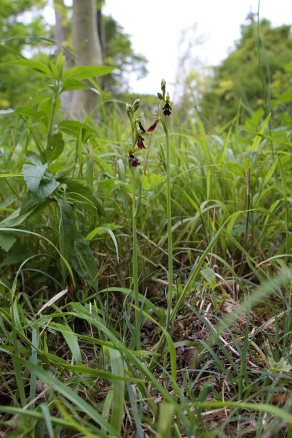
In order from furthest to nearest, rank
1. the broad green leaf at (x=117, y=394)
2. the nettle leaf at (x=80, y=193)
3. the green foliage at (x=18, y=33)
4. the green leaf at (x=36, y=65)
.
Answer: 1. the green foliage at (x=18, y=33)
2. the green leaf at (x=36, y=65)
3. the nettle leaf at (x=80, y=193)
4. the broad green leaf at (x=117, y=394)

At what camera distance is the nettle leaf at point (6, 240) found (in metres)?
1.18

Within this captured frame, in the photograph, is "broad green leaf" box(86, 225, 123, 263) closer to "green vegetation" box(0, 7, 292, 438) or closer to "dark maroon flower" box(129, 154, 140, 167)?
"green vegetation" box(0, 7, 292, 438)

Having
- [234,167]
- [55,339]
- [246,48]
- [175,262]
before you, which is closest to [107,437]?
[55,339]

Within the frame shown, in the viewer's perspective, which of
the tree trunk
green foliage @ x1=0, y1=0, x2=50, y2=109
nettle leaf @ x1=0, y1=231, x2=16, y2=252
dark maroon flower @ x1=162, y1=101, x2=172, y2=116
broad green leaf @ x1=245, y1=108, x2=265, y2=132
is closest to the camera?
dark maroon flower @ x1=162, y1=101, x2=172, y2=116

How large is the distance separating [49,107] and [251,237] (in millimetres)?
993

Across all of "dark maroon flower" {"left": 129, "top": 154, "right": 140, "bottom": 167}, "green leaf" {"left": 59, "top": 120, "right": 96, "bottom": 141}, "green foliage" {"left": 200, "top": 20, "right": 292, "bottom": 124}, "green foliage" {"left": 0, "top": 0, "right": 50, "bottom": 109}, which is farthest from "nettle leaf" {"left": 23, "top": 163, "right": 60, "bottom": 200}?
"green foliage" {"left": 0, "top": 0, "right": 50, "bottom": 109}

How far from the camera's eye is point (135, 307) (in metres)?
0.87

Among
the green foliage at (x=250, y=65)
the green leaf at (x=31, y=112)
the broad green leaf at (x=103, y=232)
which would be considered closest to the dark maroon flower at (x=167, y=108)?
the broad green leaf at (x=103, y=232)

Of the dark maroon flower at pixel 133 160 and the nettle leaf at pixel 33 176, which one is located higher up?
the dark maroon flower at pixel 133 160

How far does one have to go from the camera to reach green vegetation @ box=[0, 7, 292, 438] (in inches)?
30.4

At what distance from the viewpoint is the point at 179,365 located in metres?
1.06

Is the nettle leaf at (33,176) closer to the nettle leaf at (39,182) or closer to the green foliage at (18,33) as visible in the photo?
the nettle leaf at (39,182)

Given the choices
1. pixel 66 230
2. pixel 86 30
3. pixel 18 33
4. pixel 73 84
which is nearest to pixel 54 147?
pixel 73 84

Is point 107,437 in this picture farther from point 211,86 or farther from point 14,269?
point 211,86
